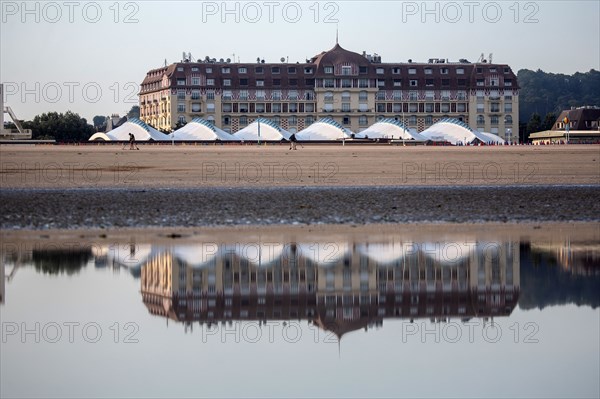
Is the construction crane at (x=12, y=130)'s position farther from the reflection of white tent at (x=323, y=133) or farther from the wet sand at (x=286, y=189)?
the wet sand at (x=286, y=189)

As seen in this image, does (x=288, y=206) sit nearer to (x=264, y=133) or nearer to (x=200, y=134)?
(x=200, y=134)

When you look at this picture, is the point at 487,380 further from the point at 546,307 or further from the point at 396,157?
the point at 396,157

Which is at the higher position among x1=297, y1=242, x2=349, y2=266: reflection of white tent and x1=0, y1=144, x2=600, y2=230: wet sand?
x1=0, y1=144, x2=600, y2=230: wet sand

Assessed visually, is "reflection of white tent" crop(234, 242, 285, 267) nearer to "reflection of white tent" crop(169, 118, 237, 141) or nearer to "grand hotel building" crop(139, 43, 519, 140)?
Result: "reflection of white tent" crop(169, 118, 237, 141)

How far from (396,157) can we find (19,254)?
38.4 meters

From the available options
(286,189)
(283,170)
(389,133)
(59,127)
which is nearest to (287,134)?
(389,133)

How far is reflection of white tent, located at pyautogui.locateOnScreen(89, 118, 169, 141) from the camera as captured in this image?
122438 millimetres

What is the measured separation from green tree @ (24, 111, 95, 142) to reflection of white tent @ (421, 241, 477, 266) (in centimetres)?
10620

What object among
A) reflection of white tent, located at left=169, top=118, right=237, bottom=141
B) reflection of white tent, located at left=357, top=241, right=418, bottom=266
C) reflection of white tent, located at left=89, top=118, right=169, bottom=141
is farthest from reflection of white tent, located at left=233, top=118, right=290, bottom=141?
reflection of white tent, located at left=357, top=241, right=418, bottom=266

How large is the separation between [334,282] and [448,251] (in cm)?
479

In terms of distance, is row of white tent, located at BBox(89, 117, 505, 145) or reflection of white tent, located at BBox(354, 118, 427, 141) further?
Result: reflection of white tent, located at BBox(354, 118, 427, 141)

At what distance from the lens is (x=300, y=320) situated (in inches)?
534

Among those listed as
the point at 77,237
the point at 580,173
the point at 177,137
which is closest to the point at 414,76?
the point at 177,137

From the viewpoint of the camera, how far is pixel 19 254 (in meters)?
20.6
